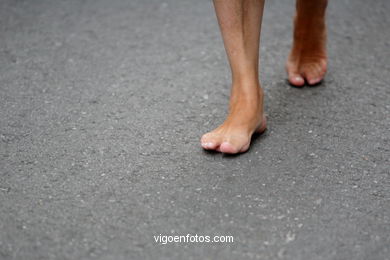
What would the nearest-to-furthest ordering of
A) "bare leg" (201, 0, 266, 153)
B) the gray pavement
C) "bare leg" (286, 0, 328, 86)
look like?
the gray pavement
"bare leg" (201, 0, 266, 153)
"bare leg" (286, 0, 328, 86)

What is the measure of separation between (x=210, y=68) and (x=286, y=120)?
62 cm

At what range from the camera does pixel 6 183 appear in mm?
2121

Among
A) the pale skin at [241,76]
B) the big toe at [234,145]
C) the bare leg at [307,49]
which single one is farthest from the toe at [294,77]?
the big toe at [234,145]

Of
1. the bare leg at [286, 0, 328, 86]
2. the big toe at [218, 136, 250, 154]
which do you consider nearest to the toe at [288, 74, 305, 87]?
the bare leg at [286, 0, 328, 86]

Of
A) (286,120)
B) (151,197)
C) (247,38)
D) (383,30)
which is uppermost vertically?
(247,38)

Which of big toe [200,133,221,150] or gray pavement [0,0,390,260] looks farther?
big toe [200,133,221,150]

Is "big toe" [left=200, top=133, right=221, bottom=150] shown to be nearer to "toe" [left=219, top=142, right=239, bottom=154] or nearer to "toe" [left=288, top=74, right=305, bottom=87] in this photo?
"toe" [left=219, top=142, right=239, bottom=154]

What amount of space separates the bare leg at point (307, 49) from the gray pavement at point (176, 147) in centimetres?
6

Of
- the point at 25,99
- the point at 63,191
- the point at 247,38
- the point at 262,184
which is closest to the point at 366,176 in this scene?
the point at 262,184

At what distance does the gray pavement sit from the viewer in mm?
1837

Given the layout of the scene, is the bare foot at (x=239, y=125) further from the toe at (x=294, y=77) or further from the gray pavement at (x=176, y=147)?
the toe at (x=294, y=77)

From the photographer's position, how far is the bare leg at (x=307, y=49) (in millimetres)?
2744

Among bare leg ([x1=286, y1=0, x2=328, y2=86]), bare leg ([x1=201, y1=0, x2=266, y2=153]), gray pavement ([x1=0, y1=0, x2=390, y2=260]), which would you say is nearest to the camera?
gray pavement ([x1=0, y1=0, x2=390, y2=260])

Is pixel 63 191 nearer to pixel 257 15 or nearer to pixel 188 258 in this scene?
pixel 188 258
